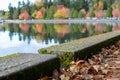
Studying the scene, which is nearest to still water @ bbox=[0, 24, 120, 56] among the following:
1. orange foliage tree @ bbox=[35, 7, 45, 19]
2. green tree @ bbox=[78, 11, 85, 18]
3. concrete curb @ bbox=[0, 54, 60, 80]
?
concrete curb @ bbox=[0, 54, 60, 80]

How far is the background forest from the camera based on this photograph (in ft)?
282

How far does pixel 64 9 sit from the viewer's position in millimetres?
92312

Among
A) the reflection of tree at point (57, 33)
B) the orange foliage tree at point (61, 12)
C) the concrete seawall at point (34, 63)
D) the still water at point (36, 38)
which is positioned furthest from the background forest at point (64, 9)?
the concrete seawall at point (34, 63)

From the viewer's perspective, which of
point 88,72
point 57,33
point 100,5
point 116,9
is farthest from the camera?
point 100,5

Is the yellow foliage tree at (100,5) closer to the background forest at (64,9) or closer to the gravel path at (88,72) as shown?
the background forest at (64,9)

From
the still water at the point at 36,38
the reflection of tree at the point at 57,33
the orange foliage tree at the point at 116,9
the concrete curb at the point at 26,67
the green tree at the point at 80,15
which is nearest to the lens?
the concrete curb at the point at 26,67

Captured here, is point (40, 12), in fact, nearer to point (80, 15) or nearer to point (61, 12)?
point (61, 12)

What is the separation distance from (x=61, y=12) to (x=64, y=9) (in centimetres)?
340

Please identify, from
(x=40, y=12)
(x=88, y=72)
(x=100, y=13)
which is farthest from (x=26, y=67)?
(x=40, y=12)

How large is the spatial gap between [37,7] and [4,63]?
100528mm

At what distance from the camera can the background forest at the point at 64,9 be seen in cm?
8588

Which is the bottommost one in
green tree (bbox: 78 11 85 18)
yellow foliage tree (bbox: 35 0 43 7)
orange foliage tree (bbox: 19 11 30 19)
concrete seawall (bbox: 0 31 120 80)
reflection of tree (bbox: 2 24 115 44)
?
orange foliage tree (bbox: 19 11 30 19)

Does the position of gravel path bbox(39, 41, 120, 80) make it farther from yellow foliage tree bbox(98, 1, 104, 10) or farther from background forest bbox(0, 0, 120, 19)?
yellow foliage tree bbox(98, 1, 104, 10)

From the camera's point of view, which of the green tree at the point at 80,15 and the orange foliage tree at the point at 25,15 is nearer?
the green tree at the point at 80,15
